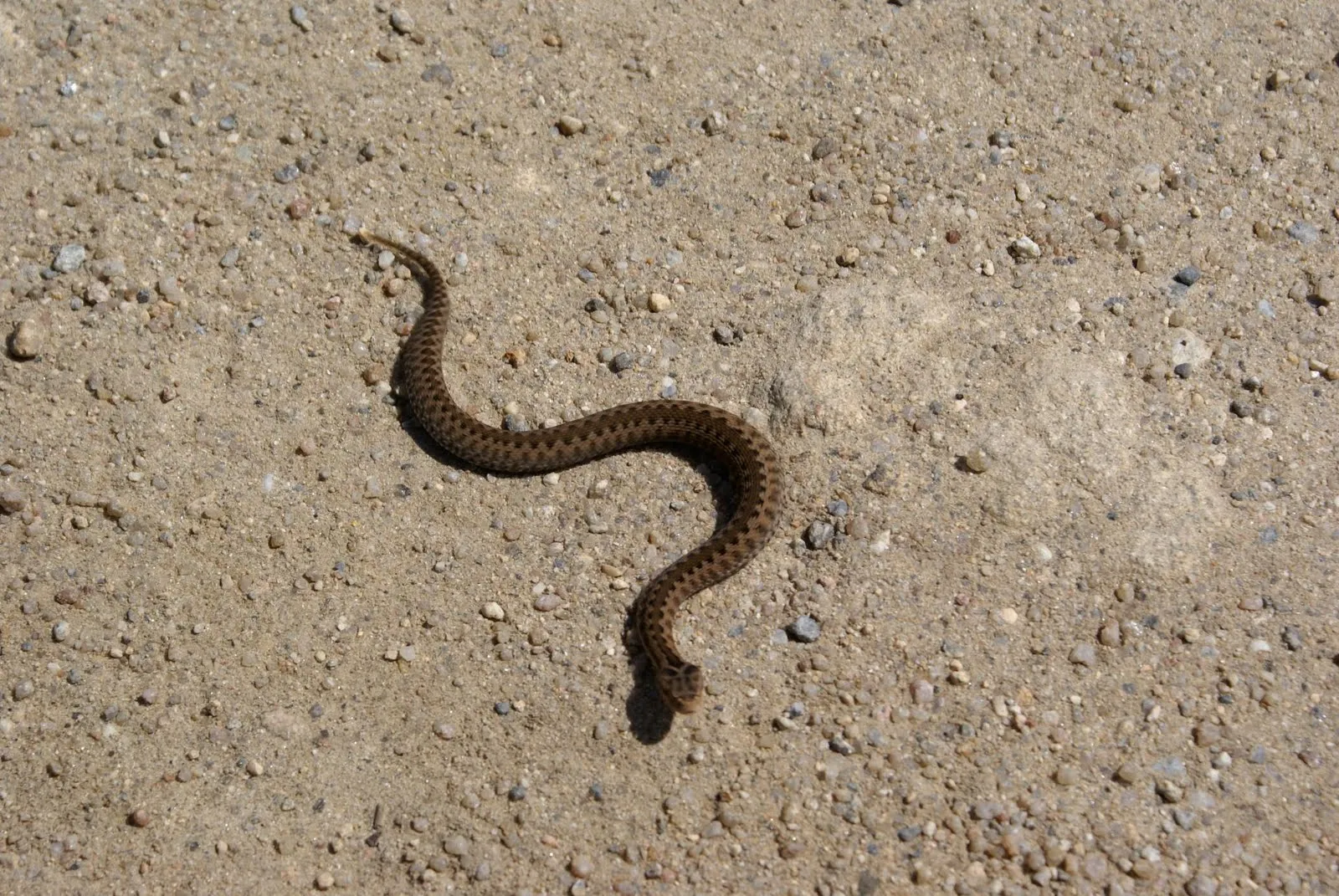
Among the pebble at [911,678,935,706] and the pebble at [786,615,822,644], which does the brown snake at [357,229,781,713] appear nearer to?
the pebble at [786,615,822,644]

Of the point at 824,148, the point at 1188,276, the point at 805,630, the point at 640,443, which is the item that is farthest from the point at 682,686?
the point at 1188,276

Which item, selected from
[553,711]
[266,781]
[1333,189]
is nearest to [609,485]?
[553,711]

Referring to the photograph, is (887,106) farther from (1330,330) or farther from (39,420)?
(39,420)

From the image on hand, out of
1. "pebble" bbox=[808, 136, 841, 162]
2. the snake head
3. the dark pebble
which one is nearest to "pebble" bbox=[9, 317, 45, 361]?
the snake head

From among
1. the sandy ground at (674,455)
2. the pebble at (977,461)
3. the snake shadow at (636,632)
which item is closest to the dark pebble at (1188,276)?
the sandy ground at (674,455)

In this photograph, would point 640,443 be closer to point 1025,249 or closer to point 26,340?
point 1025,249
